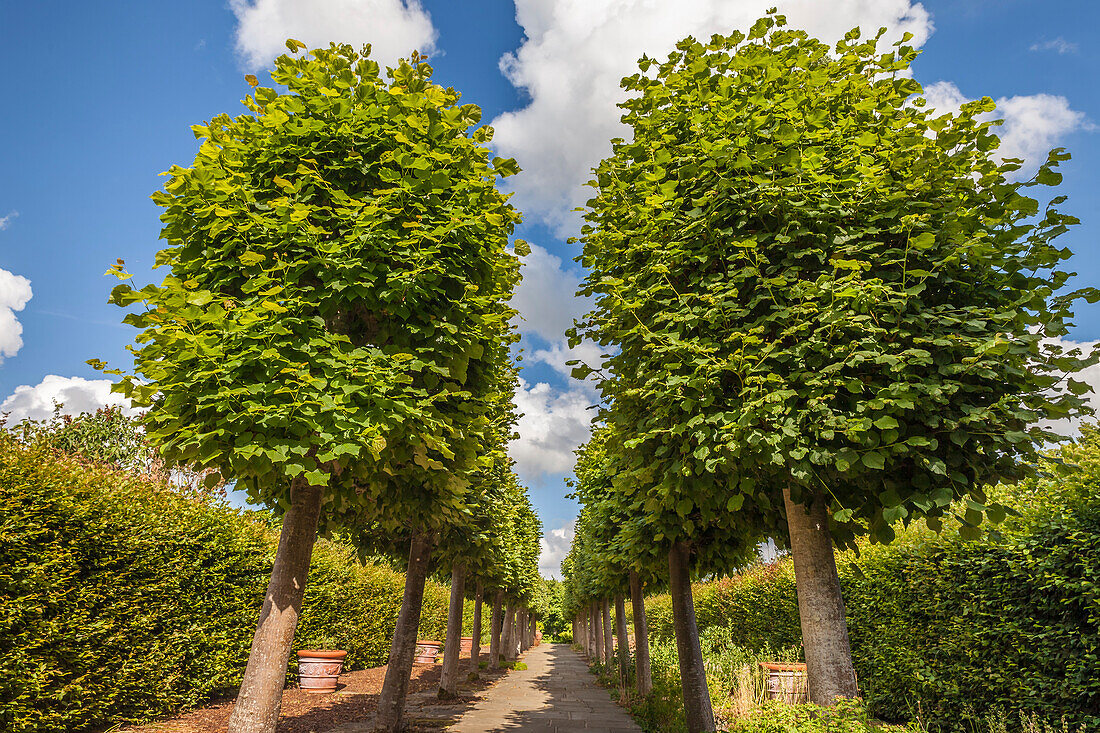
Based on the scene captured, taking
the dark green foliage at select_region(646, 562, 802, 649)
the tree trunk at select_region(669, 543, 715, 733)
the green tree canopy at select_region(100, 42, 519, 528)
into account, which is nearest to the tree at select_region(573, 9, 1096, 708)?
the green tree canopy at select_region(100, 42, 519, 528)

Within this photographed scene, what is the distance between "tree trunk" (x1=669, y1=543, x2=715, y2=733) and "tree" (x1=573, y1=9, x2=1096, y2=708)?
293 centimetres

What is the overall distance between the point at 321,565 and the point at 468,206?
40.5 ft

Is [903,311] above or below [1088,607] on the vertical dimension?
above

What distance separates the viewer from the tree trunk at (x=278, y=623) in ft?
14.8

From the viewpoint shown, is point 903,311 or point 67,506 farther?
point 67,506

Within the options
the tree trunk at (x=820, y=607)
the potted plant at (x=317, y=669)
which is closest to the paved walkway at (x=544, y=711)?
the potted plant at (x=317, y=669)

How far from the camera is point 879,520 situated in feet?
14.9

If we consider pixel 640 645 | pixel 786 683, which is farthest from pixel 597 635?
pixel 786 683

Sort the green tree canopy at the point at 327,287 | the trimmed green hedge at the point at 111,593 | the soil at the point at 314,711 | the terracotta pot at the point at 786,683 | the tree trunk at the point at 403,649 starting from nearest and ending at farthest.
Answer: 1. the green tree canopy at the point at 327,287
2. the trimmed green hedge at the point at 111,593
3. the soil at the point at 314,711
4. the tree trunk at the point at 403,649
5. the terracotta pot at the point at 786,683

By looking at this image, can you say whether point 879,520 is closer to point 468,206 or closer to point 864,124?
point 864,124

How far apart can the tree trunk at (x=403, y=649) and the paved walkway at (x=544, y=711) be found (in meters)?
1.67

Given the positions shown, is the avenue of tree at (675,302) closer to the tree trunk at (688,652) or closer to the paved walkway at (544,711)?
the tree trunk at (688,652)

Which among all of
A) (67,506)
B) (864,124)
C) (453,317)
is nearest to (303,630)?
(67,506)

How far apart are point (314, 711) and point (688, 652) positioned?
7.39 metres
